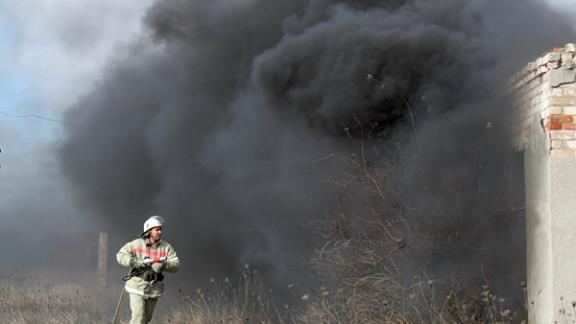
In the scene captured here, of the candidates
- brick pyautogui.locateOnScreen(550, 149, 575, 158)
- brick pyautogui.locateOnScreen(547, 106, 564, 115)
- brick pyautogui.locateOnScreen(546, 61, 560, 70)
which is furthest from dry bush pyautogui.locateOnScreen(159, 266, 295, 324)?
brick pyautogui.locateOnScreen(546, 61, 560, 70)

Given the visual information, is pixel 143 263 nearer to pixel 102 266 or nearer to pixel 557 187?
pixel 557 187

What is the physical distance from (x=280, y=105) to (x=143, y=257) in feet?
18.5

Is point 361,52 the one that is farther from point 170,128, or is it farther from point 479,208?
point 170,128

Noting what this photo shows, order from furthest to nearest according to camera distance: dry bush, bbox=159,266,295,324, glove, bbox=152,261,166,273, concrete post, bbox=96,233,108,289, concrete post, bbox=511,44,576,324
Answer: concrete post, bbox=96,233,108,289
dry bush, bbox=159,266,295,324
concrete post, bbox=511,44,576,324
glove, bbox=152,261,166,273

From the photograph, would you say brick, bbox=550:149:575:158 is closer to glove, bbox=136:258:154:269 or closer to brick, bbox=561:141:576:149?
brick, bbox=561:141:576:149

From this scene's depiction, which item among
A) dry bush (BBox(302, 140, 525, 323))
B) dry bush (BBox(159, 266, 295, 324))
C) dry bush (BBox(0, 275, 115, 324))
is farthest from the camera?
Result: dry bush (BBox(0, 275, 115, 324))

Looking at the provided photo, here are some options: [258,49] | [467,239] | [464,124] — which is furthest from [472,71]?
[258,49]

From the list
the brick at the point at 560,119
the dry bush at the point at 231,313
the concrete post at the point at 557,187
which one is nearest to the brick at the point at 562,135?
the concrete post at the point at 557,187

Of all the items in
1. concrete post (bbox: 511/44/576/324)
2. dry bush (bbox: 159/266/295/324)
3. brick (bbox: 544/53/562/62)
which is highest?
brick (bbox: 544/53/562/62)

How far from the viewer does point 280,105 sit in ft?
39.7

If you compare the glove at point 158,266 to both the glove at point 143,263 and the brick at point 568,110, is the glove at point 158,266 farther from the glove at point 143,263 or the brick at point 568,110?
the brick at point 568,110

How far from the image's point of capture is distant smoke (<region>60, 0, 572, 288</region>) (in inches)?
389

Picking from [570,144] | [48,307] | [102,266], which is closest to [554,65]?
[570,144]

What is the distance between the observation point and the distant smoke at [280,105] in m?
9.88
